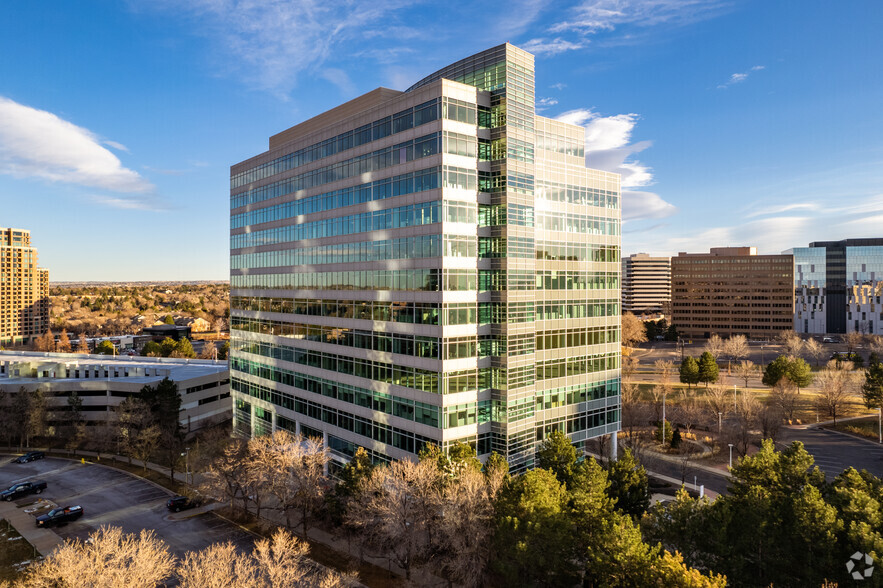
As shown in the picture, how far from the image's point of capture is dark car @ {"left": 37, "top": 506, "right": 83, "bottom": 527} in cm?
5019

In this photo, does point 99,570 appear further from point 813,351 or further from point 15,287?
point 15,287

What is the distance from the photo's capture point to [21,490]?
58.2 m

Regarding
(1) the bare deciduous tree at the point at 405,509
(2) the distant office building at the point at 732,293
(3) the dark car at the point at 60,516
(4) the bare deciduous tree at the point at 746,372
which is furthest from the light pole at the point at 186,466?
(2) the distant office building at the point at 732,293

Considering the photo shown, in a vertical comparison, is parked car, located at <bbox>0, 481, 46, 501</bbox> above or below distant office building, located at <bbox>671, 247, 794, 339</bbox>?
below

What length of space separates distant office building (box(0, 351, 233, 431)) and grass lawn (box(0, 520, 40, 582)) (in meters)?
29.5

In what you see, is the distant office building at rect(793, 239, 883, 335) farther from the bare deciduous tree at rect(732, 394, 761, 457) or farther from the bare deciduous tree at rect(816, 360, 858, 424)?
the bare deciduous tree at rect(732, 394, 761, 457)

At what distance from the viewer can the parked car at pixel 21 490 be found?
2259 inches

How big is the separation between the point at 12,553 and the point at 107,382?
42.6 metres

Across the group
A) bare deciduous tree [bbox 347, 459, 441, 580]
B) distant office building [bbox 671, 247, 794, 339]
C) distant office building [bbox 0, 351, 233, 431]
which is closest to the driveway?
bare deciduous tree [bbox 347, 459, 441, 580]

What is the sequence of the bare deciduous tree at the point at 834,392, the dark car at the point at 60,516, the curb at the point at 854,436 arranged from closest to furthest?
1. the dark car at the point at 60,516
2. the curb at the point at 854,436
3. the bare deciduous tree at the point at 834,392

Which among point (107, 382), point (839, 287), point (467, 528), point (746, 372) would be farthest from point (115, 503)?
point (839, 287)

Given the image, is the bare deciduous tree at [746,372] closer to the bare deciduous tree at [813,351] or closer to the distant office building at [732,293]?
the bare deciduous tree at [813,351]

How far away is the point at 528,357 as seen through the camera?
49.9m

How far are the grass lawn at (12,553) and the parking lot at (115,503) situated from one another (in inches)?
120
